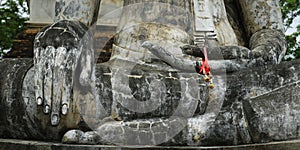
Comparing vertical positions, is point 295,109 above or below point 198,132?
above

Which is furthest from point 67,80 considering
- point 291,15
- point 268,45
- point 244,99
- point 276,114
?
point 291,15

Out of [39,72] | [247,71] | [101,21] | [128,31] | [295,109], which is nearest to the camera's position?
[295,109]

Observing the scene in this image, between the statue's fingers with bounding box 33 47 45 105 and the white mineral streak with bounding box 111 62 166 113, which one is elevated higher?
the statue's fingers with bounding box 33 47 45 105

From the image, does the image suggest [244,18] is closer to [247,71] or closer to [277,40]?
[277,40]

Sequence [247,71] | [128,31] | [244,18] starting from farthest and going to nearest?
[244,18], [128,31], [247,71]

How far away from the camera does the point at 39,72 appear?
2658 mm

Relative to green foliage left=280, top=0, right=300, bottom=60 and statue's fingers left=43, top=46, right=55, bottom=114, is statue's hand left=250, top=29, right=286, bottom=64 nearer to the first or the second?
statue's fingers left=43, top=46, right=55, bottom=114

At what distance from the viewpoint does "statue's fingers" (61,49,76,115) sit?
2.62 metres

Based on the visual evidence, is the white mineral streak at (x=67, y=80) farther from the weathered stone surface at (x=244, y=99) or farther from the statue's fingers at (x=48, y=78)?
the weathered stone surface at (x=244, y=99)

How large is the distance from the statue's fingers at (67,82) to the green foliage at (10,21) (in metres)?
9.66

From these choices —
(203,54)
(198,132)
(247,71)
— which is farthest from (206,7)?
(198,132)

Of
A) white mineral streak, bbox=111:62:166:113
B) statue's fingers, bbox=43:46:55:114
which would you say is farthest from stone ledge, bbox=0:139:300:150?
white mineral streak, bbox=111:62:166:113

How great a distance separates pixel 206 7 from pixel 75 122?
5.19ft

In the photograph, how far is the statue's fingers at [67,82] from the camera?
2623mm
